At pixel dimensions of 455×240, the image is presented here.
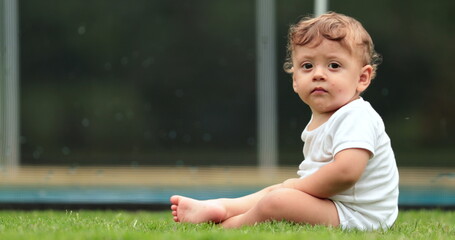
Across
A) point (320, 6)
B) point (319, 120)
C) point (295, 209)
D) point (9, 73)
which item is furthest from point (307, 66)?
point (9, 73)

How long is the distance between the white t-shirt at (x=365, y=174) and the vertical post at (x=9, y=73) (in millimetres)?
4230

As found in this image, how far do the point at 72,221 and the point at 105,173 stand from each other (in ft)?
11.6

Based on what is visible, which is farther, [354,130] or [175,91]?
[175,91]

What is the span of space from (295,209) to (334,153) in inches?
10.7

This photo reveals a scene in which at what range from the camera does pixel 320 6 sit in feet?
23.0

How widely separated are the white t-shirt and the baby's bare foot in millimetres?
445

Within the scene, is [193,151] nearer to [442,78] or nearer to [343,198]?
[442,78]

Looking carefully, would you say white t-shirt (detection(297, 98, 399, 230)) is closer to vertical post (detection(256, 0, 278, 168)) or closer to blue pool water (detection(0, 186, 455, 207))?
blue pool water (detection(0, 186, 455, 207))

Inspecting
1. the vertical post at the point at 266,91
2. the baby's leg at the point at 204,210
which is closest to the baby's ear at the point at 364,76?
the baby's leg at the point at 204,210

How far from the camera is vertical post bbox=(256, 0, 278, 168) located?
23.4 ft

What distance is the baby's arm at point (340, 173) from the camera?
10.7 feet

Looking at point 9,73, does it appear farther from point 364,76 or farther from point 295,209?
point 295,209

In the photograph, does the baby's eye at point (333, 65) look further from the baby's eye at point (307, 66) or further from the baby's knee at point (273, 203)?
the baby's knee at point (273, 203)

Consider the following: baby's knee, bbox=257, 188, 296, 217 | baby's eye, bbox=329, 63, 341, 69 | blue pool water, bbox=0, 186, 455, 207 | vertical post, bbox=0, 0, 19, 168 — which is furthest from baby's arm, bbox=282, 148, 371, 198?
vertical post, bbox=0, 0, 19, 168
